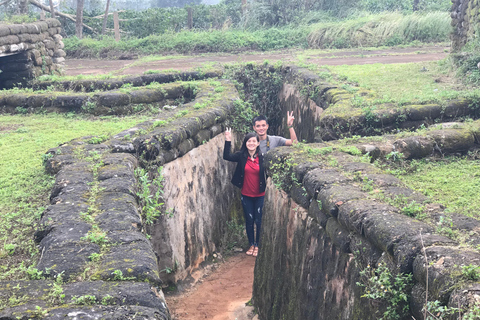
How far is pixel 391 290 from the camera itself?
300 centimetres

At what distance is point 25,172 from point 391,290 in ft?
13.3

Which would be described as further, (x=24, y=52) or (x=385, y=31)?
(x=385, y=31)

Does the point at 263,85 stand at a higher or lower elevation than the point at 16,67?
lower

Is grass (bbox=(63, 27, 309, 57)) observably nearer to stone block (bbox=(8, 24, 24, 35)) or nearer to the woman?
stone block (bbox=(8, 24, 24, 35))

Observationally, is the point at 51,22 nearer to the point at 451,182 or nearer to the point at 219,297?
the point at 219,297

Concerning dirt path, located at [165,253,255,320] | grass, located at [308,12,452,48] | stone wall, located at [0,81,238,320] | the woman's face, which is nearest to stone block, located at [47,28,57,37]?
stone wall, located at [0,81,238,320]

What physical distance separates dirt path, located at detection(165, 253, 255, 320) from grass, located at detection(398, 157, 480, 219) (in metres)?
2.37

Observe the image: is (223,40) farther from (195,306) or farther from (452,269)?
(452,269)

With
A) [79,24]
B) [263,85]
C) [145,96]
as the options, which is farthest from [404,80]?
[79,24]

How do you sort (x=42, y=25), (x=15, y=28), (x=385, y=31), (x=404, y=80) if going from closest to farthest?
1. (x=404, y=80)
2. (x=15, y=28)
3. (x=42, y=25)
4. (x=385, y=31)

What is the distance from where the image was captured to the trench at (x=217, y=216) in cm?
301

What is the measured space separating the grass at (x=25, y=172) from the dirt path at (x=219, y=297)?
6.65 ft

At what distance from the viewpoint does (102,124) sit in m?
7.86

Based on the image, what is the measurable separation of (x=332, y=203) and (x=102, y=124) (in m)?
4.88
